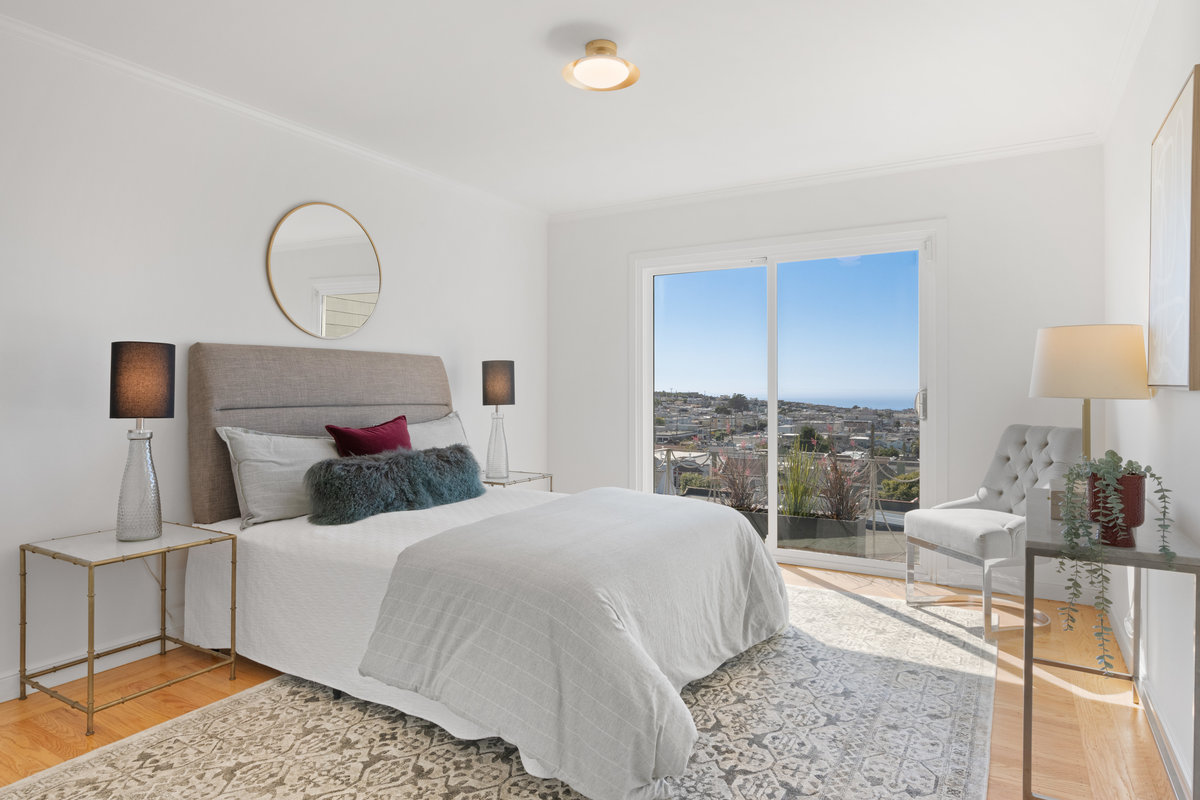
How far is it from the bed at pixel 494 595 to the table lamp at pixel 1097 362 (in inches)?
56.2

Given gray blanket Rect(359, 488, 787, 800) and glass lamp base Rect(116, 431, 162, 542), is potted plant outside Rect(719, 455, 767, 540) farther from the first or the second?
glass lamp base Rect(116, 431, 162, 542)

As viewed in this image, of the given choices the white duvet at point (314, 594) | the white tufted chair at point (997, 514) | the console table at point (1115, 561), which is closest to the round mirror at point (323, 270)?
the white duvet at point (314, 594)

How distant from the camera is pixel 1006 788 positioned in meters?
2.04

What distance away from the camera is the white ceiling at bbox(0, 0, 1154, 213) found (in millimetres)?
2510

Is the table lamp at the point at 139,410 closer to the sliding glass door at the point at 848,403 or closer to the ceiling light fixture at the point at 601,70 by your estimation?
the ceiling light fixture at the point at 601,70

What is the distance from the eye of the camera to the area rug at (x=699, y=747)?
2.02 metres

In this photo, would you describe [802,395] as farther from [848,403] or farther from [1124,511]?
[1124,511]

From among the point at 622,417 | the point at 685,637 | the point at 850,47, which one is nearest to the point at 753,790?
the point at 685,637

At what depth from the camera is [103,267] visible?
9.32 ft

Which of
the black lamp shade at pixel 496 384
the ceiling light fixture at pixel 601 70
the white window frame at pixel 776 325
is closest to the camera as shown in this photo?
the ceiling light fixture at pixel 601 70

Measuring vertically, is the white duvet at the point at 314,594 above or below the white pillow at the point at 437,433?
below

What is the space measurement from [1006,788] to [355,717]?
2099 mm

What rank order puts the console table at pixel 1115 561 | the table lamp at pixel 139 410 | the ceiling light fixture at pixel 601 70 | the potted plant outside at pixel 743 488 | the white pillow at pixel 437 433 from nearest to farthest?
the console table at pixel 1115 561
the table lamp at pixel 139 410
the ceiling light fixture at pixel 601 70
the white pillow at pixel 437 433
the potted plant outside at pixel 743 488

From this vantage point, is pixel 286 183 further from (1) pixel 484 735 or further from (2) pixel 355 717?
(1) pixel 484 735
